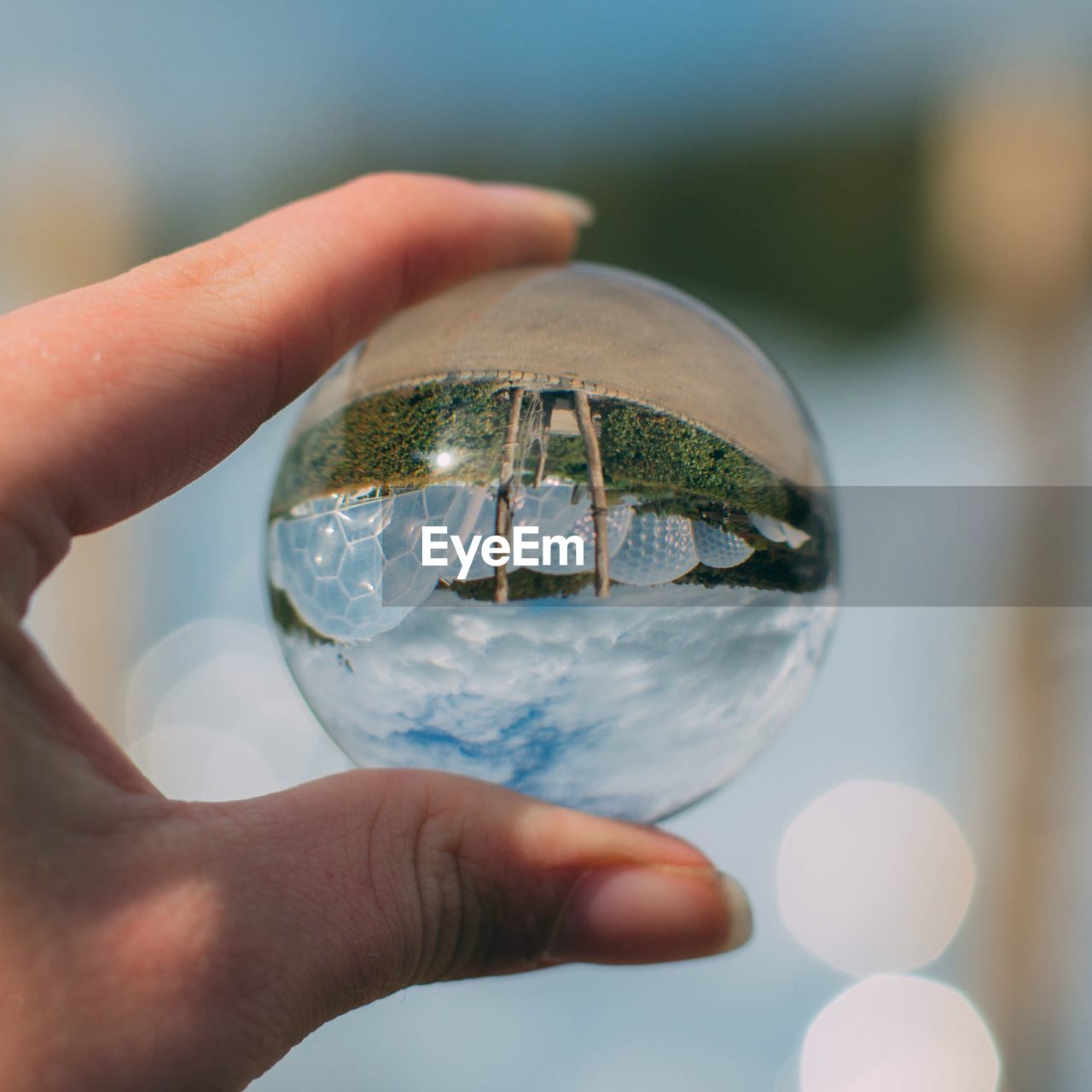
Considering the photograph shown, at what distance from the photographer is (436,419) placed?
146cm

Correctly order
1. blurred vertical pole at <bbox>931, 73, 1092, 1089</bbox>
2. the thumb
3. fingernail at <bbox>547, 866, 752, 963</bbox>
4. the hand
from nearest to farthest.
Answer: the hand < the thumb < fingernail at <bbox>547, 866, 752, 963</bbox> < blurred vertical pole at <bbox>931, 73, 1092, 1089</bbox>

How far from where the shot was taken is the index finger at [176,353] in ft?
4.09

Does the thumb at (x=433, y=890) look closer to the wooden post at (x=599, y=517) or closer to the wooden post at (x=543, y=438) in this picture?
the wooden post at (x=599, y=517)

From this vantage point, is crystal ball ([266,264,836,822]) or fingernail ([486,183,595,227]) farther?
fingernail ([486,183,595,227])

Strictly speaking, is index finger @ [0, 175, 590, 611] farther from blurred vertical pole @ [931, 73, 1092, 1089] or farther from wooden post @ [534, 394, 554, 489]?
blurred vertical pole @ [931, 73, 1092, 1089]

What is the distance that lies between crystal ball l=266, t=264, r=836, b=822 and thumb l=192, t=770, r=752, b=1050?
0.39ft

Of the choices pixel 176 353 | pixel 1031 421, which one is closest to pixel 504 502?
pixel 176 353

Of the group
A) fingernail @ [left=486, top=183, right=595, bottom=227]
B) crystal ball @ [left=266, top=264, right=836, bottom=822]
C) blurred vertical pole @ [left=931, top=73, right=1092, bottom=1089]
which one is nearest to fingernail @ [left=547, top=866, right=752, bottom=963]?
crystal ball @ [left=266, top=264, right=836, bottom=822]

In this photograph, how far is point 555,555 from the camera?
53.9 inches

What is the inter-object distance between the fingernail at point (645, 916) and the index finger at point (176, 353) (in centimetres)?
90

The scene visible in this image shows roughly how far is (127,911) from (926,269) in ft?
30.8

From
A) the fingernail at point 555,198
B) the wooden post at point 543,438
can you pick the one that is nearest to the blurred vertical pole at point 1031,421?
the fingernail at point 555,198

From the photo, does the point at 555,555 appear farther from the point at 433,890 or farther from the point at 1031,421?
the point at 1031,421

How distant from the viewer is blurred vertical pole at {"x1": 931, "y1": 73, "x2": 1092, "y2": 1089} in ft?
22.8
